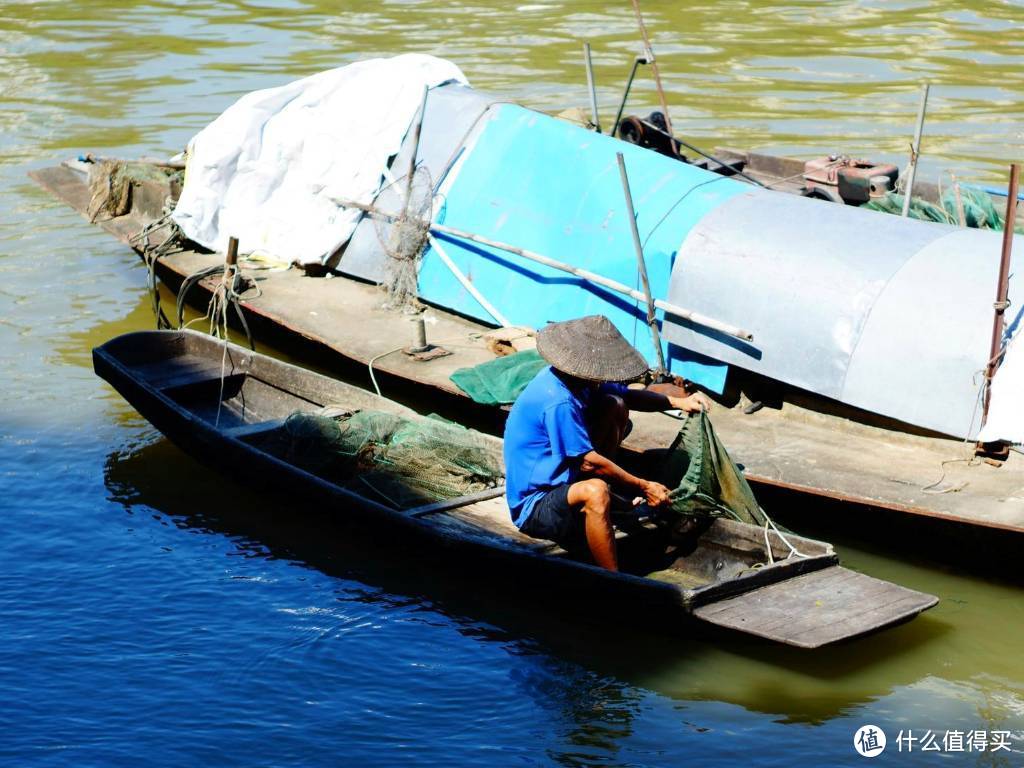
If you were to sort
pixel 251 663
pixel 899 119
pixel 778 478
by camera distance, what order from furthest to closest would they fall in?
pixel 899 119 < pixel 778 478 < pixel 251 663

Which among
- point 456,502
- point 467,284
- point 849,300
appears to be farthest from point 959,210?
point 456,502

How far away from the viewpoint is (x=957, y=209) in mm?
9727

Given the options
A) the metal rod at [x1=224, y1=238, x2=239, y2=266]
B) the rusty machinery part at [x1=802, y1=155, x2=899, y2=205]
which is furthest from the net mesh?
the rusty machinery part at [x1=802, y1=155, x2=899, y2=205]

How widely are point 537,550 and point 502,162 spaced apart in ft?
12.6

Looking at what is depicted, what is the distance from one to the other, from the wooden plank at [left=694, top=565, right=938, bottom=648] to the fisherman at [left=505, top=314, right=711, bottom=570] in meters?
0.67

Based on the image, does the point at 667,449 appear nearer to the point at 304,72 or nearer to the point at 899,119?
the point at 899,119

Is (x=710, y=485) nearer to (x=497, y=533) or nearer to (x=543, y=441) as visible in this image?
(x=543, y=441)

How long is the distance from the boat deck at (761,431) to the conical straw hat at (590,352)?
1294mm

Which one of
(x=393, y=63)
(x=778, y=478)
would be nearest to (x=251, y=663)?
(x=778, y=478)

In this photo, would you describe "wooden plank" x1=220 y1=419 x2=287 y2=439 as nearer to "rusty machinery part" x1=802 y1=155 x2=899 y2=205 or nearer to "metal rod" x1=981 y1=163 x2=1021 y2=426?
"metal rod" x1=981 y1=163 x2=1021 y2=426

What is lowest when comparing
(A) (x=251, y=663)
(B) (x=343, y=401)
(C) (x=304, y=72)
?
(A) (x=251, y=663)

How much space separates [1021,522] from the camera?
6.39 meters

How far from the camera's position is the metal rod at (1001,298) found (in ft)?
21.8

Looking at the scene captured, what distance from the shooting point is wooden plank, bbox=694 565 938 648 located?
18.4 feet
